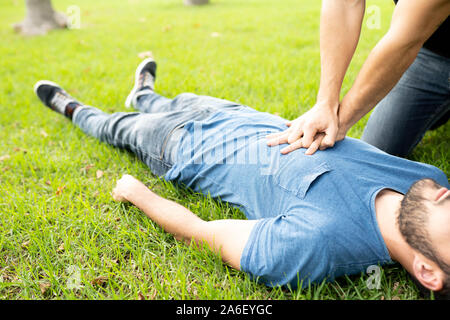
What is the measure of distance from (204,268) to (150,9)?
391 inches

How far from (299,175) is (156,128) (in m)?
1.08

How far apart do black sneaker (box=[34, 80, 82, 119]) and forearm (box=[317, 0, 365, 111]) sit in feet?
7.77

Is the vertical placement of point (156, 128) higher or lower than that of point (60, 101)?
higher

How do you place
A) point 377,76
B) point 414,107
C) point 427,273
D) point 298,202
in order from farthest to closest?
point 414,107, point 377,76, point 298,202, point 427,273

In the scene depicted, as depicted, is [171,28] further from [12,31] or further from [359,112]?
[359,112]

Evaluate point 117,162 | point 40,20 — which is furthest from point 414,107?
point 40,20

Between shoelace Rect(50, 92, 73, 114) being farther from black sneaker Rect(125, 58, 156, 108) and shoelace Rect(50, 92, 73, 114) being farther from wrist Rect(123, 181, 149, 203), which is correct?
wrist Rect(123, 181, 149, 203)

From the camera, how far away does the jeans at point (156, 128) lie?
224 cm

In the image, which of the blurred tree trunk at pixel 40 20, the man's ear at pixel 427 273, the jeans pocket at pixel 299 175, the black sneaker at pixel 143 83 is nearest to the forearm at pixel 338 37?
the jeans pocket at pixel 299 175

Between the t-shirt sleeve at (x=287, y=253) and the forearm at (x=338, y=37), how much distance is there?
0.91 m

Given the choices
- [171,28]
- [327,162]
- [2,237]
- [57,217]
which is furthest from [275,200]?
[171,28]

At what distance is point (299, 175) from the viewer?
5.53 feet

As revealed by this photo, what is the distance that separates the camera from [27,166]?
2.68m

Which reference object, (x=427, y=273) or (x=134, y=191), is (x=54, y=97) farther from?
(x=427, y=273)
